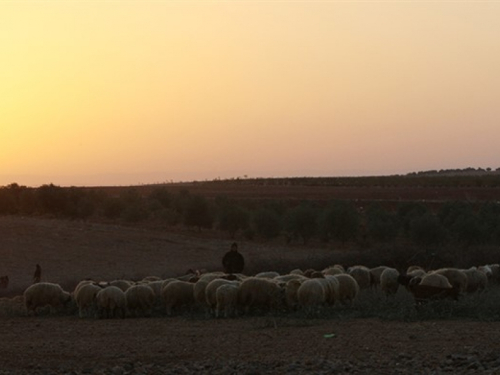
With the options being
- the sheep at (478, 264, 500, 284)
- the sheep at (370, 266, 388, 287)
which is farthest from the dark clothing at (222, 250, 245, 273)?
the sheep at (478, 264, 500, 284)

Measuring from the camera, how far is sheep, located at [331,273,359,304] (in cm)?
2180

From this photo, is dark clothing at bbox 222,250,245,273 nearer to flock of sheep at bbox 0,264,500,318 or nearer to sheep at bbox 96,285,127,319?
flock of sheep at bbox 0,264,500,318

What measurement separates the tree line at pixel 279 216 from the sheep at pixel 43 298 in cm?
2548

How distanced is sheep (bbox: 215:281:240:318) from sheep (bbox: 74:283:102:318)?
329 cm

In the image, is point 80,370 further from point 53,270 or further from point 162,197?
point 162,197

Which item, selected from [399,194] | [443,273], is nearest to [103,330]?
[443,273]

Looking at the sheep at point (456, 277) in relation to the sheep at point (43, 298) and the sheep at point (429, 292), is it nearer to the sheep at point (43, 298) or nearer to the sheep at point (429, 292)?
the sheep at point (429, 292)

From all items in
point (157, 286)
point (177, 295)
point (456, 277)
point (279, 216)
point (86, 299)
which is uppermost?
point (279, 216)

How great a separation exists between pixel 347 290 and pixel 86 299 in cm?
639

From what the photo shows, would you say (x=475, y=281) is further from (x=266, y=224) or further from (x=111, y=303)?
(x=266, y=224)

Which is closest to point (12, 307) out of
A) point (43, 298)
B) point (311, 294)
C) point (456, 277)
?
point (43, 298)

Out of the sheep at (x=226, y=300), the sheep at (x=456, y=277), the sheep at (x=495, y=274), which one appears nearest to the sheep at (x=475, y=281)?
the sheep at (x=456, y=277)

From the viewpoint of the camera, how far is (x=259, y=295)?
2067 cm

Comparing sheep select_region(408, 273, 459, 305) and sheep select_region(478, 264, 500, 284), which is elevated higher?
sheep select_region(408, 273, 459, 305)
